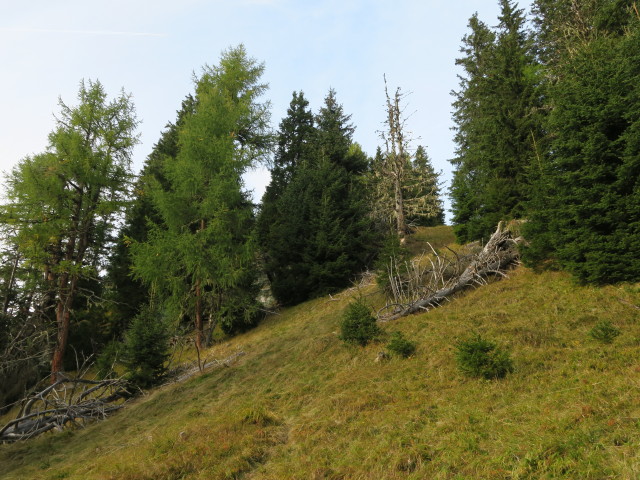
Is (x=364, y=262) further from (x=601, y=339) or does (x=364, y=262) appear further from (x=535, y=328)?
(x=601, y=339)

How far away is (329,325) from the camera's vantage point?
41.9ft

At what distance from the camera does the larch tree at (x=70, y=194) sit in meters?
14.2

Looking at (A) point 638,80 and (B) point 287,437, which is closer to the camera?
(B) point 287,437

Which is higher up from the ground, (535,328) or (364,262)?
(364,262)

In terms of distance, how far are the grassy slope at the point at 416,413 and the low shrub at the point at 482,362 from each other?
217mm

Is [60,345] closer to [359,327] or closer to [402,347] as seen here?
[359,327]

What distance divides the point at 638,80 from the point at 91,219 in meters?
20.1

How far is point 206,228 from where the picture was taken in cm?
1563

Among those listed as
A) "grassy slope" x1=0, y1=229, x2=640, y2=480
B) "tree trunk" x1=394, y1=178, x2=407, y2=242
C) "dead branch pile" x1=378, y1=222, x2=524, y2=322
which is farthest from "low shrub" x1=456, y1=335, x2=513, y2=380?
"tree trunk" x1=394, y1=178, x2=407, y2=242

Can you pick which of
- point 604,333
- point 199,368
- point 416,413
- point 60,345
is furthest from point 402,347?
point 60,345

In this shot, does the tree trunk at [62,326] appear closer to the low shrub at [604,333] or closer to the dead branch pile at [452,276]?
the dead branch pile at [452,276]

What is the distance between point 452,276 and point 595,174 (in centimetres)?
563

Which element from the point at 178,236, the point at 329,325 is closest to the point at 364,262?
the point at 329,325

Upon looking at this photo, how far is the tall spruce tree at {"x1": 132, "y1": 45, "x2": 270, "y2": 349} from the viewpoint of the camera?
1489cm
